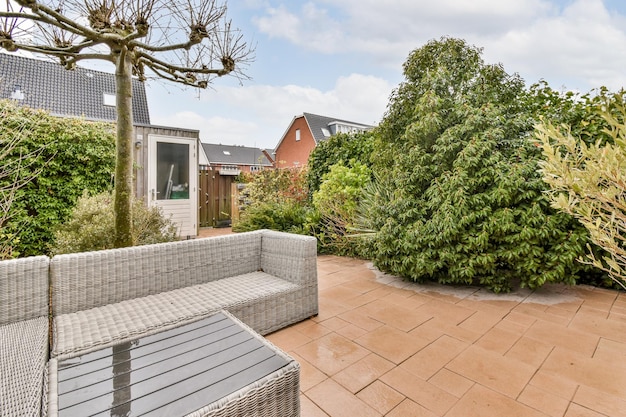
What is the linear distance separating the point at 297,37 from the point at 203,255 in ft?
18.1

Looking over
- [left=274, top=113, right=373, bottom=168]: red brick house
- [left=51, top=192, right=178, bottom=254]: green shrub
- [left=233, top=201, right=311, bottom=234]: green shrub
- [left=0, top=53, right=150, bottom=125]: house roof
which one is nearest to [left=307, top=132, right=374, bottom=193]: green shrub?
[left=233, top=201, right=311, bottom=234]: green shrub

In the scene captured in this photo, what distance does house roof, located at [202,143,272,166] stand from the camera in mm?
27516

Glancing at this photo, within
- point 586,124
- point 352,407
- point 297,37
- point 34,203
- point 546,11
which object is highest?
point 297,37

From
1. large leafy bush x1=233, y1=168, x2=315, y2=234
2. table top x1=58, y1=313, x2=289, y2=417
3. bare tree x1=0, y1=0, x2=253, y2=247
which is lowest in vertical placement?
table top x1=58, y1=313, x2=289, y2=417

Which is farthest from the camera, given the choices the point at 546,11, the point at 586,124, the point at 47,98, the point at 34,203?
the point at 47,98

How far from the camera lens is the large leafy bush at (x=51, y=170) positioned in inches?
175

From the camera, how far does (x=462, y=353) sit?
220 cm

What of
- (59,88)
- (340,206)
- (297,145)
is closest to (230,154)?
(297,145)

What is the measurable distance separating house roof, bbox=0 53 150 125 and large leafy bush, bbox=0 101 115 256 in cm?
545

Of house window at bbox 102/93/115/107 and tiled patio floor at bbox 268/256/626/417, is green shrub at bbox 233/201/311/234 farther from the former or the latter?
house window at bbox 102/93/115/107

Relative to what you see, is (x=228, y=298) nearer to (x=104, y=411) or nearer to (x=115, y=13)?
(x=104, y=411)

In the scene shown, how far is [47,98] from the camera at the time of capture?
32.1ft

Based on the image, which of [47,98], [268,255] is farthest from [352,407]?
[47,98]

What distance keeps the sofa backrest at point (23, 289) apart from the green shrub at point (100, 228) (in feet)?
4.13
